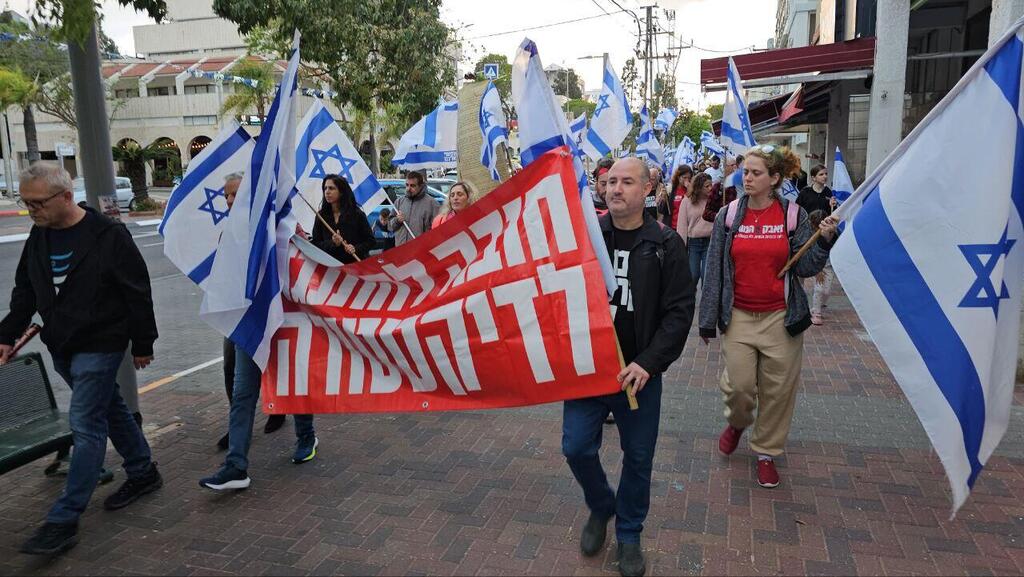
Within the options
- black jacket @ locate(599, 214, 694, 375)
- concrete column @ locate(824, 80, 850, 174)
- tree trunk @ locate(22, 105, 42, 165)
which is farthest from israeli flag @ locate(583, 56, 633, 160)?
tree trunk @ locate(22, 105, 42, 165)

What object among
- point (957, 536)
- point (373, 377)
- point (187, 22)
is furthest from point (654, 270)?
point (187, 22)

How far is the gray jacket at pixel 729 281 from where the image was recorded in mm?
4113

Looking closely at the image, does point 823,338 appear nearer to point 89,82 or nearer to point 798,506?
point 798,506

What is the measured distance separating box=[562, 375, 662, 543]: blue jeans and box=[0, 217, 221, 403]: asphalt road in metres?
4.48

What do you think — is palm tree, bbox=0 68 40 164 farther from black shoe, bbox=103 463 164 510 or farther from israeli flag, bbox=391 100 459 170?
black shoe, bbox=103 463 164 510

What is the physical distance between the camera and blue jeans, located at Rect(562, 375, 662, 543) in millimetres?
3244

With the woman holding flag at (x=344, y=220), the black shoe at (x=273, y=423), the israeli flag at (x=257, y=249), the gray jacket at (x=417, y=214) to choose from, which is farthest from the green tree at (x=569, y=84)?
the israeli flag at (x=257, y=249)

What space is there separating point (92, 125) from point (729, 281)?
169 inches

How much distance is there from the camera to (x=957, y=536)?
3562 mm

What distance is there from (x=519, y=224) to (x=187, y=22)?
2779 inches

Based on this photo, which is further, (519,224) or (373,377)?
(373,377)

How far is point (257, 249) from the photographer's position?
394 centimetres

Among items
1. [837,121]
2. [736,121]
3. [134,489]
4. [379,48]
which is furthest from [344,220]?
[837,121]

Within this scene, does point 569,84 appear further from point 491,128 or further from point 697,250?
point 491,128
